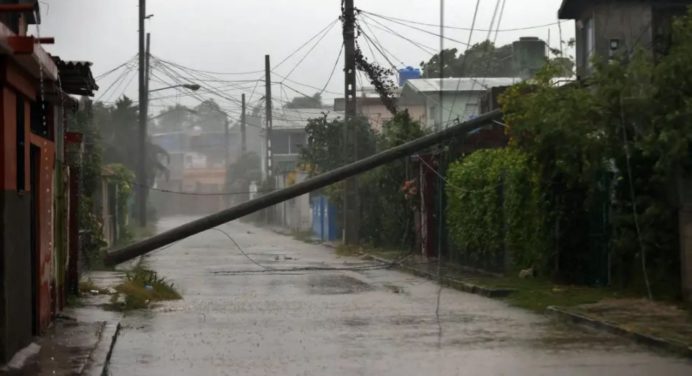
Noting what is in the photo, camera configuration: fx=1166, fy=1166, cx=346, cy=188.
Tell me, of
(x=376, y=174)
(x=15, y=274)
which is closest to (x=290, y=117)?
(x=376, y=174)

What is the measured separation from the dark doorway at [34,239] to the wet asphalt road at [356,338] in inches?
42.9

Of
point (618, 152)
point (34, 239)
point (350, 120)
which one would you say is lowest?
point (34, 239)

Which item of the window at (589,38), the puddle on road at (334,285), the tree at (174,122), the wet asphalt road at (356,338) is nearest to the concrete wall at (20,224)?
the wet asphalt road at (356,338)

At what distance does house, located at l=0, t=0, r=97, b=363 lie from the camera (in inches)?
446

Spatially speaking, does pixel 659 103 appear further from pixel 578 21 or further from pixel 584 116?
pixel 578 21

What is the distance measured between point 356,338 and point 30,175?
459 cm

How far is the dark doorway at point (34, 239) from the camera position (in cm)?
1434

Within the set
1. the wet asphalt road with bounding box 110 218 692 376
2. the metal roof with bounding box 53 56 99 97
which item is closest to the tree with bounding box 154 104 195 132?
the wet asphalt road with bounding box 110 218 692 376

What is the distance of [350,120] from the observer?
39.8 metres

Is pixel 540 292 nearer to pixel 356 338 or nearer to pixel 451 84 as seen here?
pixel 356 338

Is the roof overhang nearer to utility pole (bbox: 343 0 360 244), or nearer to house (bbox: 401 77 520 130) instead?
utility pole (bbox: 343 0 360 244)

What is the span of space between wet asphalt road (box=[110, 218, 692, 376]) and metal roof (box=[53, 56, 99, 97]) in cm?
365

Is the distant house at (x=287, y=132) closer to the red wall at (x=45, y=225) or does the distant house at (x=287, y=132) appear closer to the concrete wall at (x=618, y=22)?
the concrete wall at (x=618, y=22)

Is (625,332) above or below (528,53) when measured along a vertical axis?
below
